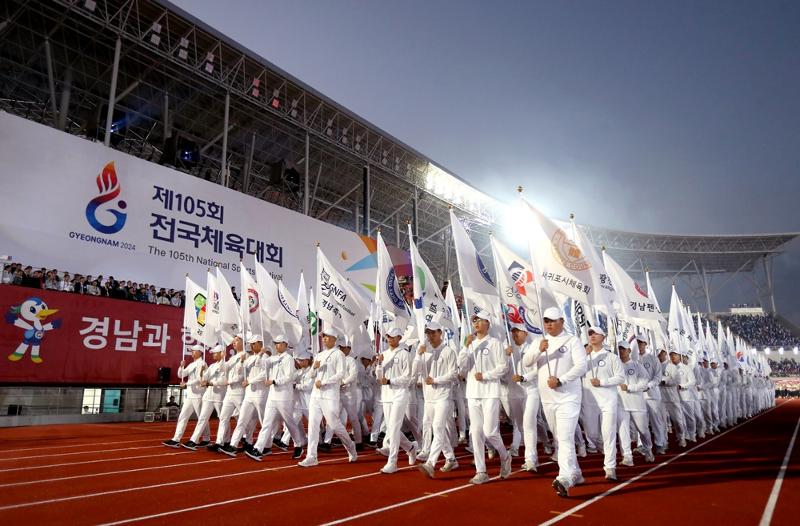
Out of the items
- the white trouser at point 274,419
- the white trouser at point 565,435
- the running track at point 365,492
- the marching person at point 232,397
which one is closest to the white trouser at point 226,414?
the marching person at point 232,397

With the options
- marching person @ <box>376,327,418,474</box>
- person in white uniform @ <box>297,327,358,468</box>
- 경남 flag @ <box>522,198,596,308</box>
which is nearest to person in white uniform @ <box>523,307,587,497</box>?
경남 flag @ <box>522,198,596,308</box>

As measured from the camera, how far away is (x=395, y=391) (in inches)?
258

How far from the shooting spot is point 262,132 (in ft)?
76.5

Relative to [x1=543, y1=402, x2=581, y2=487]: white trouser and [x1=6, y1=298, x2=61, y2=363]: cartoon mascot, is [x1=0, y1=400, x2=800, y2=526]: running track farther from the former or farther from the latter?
[x1=6, y1=298, x2=61, y2=363]: cartoon mascot

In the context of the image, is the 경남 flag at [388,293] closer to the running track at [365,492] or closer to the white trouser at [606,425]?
the running track at [365,492]

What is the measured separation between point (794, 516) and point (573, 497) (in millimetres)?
1643

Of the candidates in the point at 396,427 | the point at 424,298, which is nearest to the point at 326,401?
the point at 396,427

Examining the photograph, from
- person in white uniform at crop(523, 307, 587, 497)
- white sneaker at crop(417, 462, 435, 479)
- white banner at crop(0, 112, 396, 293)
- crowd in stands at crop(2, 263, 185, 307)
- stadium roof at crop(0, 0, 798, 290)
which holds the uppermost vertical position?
stadium roof at crop(0, 0, 798, 290)

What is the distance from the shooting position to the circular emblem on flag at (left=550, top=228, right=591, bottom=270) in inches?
243

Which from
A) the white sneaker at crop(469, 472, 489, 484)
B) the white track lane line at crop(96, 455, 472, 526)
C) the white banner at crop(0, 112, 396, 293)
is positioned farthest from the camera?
the white banner at crop(0, 112, 396, 293)

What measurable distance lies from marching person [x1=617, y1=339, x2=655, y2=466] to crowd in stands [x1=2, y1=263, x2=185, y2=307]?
38.3 feet

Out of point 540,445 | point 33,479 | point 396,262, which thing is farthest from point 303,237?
point 33,479

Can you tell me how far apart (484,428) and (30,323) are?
35.8 ft

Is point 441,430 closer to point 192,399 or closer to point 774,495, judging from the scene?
point 774,495
